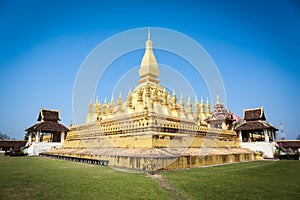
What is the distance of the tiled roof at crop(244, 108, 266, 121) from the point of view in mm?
25622

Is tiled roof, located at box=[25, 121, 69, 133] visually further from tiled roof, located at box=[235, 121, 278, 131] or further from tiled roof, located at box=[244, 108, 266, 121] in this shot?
tiled roof, located at box=[244, 108, 266, 121]

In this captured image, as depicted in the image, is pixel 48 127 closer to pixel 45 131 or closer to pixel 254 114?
pixel 45 131

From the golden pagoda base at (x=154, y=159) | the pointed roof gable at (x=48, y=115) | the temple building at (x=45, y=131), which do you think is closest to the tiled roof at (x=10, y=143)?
the temple building at (x=45, y=131)

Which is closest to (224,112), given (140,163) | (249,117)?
(249,117)

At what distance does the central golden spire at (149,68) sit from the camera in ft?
82.2

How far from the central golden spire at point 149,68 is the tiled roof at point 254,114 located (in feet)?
44.2

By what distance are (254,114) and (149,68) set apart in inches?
612

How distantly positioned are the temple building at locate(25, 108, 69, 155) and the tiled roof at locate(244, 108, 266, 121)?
26.3 m

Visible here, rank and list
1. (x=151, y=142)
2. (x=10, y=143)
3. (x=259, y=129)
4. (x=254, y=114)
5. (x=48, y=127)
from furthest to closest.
→ 1. (x=10, y=143)
2. (x=48, y=127)
3. (x=254, y=114)
4. (x=259, y=129)
5. (x=151, y=142)

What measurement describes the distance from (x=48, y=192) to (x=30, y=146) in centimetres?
2477

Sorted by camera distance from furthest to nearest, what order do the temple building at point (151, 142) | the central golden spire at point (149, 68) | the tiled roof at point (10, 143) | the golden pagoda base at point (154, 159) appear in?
the tiled roof at point (10, 143), the central golden spire at point (149, 68), the temple building at point (151, 142), the golden pagoda base at point (154, 159)

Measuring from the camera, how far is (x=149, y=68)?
25.2 m

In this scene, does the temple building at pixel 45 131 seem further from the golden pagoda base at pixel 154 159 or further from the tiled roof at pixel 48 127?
the golden pagoda base at pixel 154 159

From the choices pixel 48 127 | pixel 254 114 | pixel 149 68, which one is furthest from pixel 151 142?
pixel 48 127
